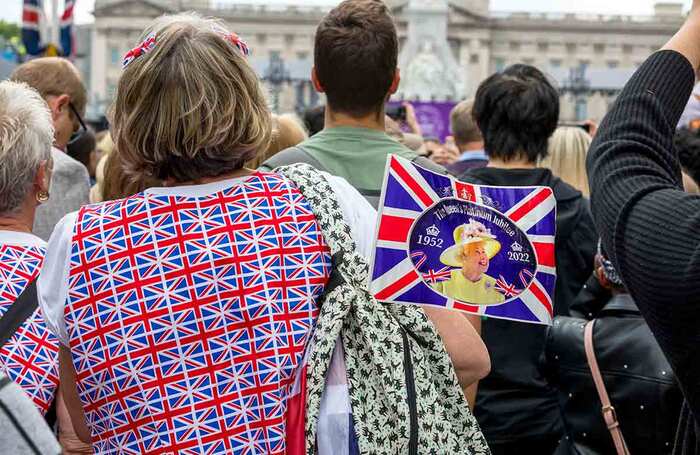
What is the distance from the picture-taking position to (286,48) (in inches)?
3396

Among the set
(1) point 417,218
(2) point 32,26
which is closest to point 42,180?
(1) point 417,218

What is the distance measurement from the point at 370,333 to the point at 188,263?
0.36 metres

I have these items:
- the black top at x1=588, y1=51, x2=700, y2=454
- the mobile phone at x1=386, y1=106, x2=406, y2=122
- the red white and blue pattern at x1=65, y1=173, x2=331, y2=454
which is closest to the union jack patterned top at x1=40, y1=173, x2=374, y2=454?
the red white and blue pattern at x1=65, y1=173, x2=331, y2=454

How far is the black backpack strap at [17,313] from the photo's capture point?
2643mm

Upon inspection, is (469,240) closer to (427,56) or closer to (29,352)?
(29,352)

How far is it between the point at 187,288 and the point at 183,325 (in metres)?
0.07

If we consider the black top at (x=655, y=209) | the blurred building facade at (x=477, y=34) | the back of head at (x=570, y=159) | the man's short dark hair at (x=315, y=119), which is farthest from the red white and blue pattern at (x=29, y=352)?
the blurred building facade at (x=477, y=34)

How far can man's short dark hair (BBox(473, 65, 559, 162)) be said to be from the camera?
417cm

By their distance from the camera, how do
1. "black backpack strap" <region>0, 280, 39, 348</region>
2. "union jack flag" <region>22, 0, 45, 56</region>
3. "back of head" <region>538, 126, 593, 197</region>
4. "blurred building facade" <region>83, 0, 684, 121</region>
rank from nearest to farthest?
"black backpack strap" <region>0, 280, 39, 348</region>
"back of head" <region>538, 126, 593, 197</region>
"union jack flag" <region>22, 0, 45, 56</region>
"blurred building facade" <region>83, 0, 684, 121</region>

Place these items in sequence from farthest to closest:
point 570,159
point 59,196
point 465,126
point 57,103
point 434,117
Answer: point 434,117 < point 465,126 < point 570,159 < point 57,103 < point 59,196

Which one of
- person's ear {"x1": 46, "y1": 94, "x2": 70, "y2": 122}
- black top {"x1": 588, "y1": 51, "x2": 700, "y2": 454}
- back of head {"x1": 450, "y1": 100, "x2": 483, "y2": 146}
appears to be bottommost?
back of head {"x1": 450, "y1": 100, "x2": 483, "y2": 146}

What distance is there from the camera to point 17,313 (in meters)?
2.65

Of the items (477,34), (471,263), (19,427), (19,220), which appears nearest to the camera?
Answer: (19,427)

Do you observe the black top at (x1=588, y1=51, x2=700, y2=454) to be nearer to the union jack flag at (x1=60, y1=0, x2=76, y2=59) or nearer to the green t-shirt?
the green t-shirt
